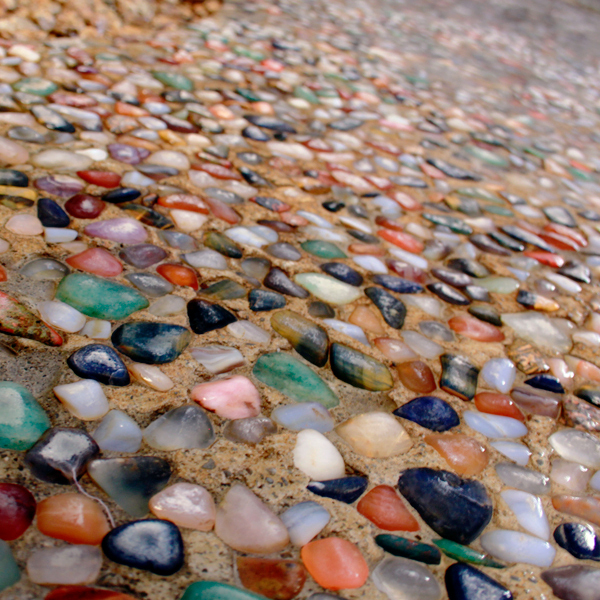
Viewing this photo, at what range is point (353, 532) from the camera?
678 millimetres

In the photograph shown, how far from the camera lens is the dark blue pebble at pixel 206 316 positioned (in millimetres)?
909

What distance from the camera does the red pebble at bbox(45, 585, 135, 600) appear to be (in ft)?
1.76

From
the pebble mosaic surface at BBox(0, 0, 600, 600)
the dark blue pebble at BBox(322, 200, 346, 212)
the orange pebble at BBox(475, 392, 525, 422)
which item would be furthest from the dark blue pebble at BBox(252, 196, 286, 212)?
the orange pebble at BBox(475, 392, 525, 422)

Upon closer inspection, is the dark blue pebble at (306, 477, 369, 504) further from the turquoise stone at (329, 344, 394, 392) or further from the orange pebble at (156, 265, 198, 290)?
the orange pebble at (156, 265, 198, 290)

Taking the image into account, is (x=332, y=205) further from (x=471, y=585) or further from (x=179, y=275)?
(x=471, y=585)

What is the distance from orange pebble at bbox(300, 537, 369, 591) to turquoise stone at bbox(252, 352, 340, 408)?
0.23 m

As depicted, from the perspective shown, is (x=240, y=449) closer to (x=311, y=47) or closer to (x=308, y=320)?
(x=308, y=320)

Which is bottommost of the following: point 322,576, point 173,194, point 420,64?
point 322,576

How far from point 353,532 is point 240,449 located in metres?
0.20

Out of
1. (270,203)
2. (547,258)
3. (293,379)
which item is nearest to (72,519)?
(293,379)

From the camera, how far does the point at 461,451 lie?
81cm

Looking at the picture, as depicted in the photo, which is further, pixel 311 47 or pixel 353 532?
pixel 311 47

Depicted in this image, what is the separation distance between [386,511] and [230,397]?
285 mm

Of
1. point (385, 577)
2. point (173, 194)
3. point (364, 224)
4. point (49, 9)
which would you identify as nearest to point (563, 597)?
point (385, 577)
